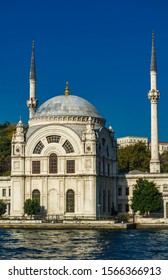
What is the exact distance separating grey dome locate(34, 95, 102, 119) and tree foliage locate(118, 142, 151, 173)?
14135mm

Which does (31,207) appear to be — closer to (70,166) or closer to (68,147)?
(70,166)

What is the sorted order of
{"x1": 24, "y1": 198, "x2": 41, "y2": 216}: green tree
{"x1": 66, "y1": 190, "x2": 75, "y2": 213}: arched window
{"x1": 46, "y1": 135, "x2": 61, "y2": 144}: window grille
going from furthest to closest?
{"x1": 46, "y1": 135, "x2": 61, "y2": 144}: window grille → {"x1": 66, "y1": 190, "x2": 75, "y2": 213}: arched window → {"x1": 24, "y1": 198, "x2": 41, "y2": 216}: green tree

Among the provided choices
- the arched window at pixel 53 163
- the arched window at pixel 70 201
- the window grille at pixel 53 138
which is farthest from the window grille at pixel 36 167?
the arched window at pixel 70 201

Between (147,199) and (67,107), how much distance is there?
12.3m

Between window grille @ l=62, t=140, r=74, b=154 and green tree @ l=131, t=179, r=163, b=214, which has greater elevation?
window grille @ l=62, t=140, r=74, b=154

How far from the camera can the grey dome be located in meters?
58.2

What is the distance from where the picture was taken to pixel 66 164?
185 ft

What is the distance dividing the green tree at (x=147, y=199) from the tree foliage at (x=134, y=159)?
16.9m

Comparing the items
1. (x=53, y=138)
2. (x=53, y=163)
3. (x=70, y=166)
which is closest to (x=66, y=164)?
(x=70, y=166)

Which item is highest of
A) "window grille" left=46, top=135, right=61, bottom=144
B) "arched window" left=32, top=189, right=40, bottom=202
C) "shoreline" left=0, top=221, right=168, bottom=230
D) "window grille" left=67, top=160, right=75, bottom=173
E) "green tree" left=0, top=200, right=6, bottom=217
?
"window grille" left=46, top=135, right=61, bottom=144

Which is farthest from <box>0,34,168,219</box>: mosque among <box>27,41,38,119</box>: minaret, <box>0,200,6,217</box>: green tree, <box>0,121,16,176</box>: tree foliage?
<box>0,121,16,176</box>: tree foliage

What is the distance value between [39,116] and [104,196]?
406 inches

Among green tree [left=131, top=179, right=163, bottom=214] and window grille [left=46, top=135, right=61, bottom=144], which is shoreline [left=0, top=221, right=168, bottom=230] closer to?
green tree [left=131, top=179, right=163, bottom=214]

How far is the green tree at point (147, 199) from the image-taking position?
54750mm
